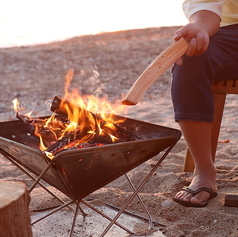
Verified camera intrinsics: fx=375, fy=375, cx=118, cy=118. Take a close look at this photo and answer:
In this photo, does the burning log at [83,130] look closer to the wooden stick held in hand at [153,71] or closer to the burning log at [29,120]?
the burning log at [29,120]

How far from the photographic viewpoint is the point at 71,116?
6.49 ft

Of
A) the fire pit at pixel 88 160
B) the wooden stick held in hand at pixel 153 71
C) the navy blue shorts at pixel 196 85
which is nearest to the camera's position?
the fire pit at pixel 88 160

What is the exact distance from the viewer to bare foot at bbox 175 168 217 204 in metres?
2.26

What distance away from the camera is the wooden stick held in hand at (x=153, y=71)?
163 centimetres

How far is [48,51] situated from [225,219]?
32.6 feet

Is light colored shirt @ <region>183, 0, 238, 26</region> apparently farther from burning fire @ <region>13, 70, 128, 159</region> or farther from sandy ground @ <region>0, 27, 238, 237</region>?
burning fire @ <region>13, 70, 128, 159</region>

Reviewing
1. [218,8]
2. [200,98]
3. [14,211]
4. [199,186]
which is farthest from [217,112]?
[14,211]

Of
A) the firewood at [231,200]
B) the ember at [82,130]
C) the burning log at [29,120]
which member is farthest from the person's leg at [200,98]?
the burning log at [29,120]

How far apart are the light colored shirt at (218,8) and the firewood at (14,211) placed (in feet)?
5.09

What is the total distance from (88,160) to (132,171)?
1413 mm

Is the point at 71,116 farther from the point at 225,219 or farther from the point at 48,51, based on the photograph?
the point at 48,51

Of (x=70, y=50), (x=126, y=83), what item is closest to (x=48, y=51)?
(x=70, y=50)

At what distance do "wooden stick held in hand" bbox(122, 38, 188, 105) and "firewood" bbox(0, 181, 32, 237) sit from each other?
585 millimetres

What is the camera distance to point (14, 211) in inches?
51.7
